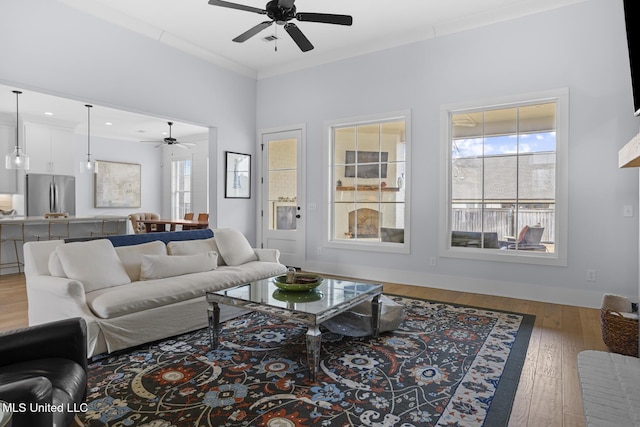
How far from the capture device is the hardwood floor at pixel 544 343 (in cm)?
199

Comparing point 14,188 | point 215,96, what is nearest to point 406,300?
point 215,96

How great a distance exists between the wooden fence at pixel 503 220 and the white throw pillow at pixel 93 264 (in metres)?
3.79

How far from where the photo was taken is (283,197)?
6.27m

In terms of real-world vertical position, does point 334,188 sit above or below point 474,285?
above

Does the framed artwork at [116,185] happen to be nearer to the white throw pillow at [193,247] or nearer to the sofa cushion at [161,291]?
the white throw pillow at [193,247]

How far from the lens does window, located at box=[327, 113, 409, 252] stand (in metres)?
5.18

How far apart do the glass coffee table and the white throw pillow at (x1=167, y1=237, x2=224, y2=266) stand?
3.70ft

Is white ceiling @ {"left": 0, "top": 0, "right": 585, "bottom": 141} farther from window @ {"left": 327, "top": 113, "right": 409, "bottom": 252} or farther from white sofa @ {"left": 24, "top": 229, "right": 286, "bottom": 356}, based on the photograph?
white sofa @ {"left": 24, "top": 229, "right": 286, "bottom": 356}

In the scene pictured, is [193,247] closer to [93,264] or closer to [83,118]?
[93,264]

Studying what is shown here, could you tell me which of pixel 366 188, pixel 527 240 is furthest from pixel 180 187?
pixel 527 240

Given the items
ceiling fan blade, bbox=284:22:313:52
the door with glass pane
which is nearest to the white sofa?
the door with glass pane

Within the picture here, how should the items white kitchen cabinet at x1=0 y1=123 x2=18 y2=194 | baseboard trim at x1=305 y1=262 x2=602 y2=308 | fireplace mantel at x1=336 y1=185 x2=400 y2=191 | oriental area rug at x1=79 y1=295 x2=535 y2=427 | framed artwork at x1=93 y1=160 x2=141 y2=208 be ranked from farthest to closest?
framed artwork at x1=93 y1=160 x2=141 y2=208, white kitchen cabinet at x1=0 y1=123 x2=18 y2=194, fireplace mantel at x1=336 y1=185 x2=400 y2=191, baseboard trim at x1=305 y1=262 x2=602 y2=308, oriental area rug at x1=79 y1=295 x2=535 y2=427

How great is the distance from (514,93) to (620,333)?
2750 millimetres

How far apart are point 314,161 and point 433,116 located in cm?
191
